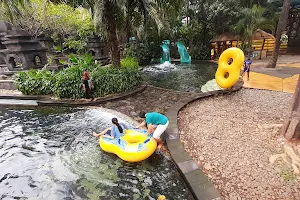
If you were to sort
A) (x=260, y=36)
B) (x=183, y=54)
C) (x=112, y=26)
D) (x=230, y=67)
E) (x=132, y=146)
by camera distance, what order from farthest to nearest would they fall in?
(x=183, y=54) → (x=260, y=36) → (x=112, y=26) → (x=230, y=67) → (x=132, y=146)

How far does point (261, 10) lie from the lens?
15375 millimetres

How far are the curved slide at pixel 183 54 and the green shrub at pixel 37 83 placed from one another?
538 inches

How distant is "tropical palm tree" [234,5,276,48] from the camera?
50.6 ft

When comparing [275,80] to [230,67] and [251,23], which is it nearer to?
[230,67]

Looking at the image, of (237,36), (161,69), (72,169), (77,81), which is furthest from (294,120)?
(237,36)

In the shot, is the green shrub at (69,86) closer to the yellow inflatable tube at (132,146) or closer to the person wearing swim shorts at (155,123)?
the yellow inflatable tube at (132,146)

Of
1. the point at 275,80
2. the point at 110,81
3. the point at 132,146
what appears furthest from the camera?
the point at 275,80

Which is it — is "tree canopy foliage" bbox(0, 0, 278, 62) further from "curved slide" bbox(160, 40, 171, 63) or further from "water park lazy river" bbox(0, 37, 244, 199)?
"water park lazy river" bbox(0, 37, 244, 199)

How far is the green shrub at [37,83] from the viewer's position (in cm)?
966

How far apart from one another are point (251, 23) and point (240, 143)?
14.6 m

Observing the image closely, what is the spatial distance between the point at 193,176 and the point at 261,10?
16.7 meters

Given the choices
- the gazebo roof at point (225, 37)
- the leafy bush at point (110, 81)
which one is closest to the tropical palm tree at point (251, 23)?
the gazebo roof at point (225, 37)

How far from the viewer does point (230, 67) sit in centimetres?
829

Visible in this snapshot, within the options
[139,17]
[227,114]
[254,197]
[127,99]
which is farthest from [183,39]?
[254,197]
